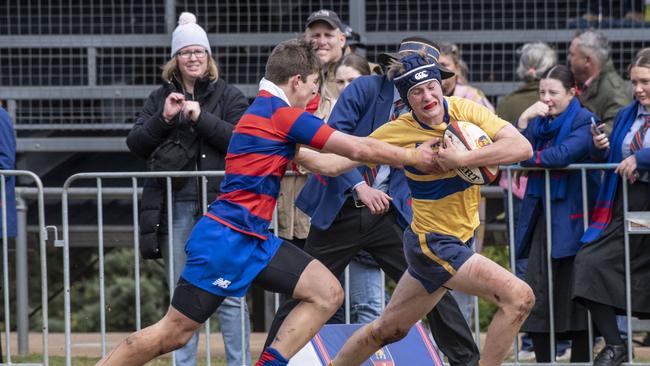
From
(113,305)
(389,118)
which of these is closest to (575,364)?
(389,118)

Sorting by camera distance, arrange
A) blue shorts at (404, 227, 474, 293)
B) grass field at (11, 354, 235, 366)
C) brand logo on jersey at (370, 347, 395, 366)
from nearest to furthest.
→ 1. blue shorts at (404, 227, 474, 293)
2. brand logo on jersey at (370, 347, 395, 366)
3. grass field at (11, 354, 235, 366)

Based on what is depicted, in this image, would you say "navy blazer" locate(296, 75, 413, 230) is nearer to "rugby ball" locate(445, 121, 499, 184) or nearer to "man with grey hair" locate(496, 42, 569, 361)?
"rugby ball" locate(445, 121, 499, 184)

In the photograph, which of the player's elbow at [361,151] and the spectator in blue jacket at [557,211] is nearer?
the player's elbow at [361,151]

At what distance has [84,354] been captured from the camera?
32.3 feet

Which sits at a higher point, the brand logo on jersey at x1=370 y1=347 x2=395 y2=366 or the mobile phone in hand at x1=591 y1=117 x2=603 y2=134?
the mobile phone in hand at x1=591 y1=117 x2=603 y2=134

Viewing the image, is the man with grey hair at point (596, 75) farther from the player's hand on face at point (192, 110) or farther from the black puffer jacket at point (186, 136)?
the player's hand on face at point (192, 110)

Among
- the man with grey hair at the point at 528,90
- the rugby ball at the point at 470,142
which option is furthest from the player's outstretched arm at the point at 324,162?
the man with grey hair at the point at 528,90

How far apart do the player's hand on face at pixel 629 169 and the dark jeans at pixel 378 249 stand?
1.31m

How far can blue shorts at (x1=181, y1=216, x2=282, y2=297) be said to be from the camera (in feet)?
23.1

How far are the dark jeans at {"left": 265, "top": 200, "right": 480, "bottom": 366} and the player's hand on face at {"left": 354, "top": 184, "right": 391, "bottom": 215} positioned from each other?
153 millimetres

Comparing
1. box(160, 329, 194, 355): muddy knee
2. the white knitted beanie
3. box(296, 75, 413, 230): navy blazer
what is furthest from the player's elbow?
the white knitted beanie

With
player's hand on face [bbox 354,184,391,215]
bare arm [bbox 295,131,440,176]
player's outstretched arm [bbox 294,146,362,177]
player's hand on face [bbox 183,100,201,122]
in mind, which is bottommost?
player's hand on face [bbox 354,184,391,215]

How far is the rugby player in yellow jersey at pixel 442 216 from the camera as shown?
7184mm

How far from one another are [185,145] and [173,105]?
0.35 m
